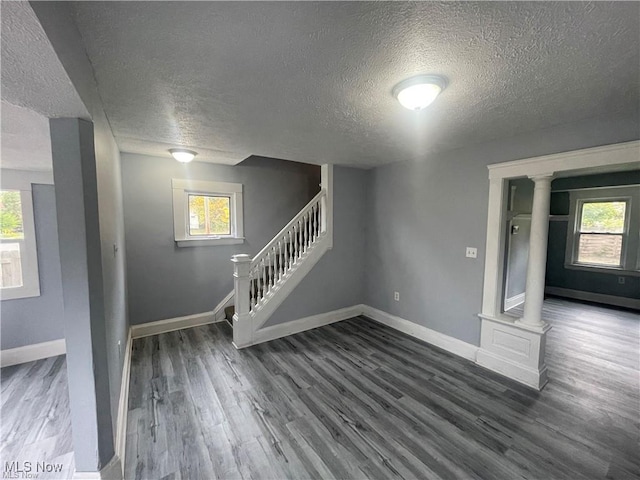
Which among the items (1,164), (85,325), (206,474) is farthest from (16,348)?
(206,474)

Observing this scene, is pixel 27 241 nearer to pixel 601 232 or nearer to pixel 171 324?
pixel 171 324

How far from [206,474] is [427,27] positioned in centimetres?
266

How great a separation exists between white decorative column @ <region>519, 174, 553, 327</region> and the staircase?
7.64 ft

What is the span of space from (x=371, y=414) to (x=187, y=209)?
336cm

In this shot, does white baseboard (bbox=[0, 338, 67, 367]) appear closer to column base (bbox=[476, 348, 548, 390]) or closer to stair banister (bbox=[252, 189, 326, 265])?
stair banister (bbox=[252, 189, 326, 265])

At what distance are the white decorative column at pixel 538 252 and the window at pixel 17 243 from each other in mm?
5139

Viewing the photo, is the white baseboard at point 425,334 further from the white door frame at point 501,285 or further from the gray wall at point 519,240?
the gray wall at point 519,240

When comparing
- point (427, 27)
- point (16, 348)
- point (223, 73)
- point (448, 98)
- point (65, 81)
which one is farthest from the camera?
point (16, 348)

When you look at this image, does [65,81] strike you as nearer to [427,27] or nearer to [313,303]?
[427,27]

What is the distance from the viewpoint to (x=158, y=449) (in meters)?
1.78

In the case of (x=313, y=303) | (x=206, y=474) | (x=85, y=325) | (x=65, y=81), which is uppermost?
(x=65, y=81)

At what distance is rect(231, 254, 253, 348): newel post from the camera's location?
3189mm

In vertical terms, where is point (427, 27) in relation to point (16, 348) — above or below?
above

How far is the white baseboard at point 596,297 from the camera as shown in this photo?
4637 millimetres
